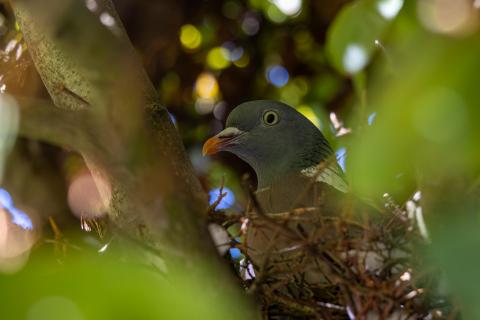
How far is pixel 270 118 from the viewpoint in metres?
3.79

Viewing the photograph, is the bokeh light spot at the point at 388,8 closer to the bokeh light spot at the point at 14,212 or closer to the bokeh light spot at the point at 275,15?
the bokeh light spot at the point at 14,212

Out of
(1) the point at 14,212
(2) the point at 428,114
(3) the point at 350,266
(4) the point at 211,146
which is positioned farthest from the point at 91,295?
(4) the point at 211,146

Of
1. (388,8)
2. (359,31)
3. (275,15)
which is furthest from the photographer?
(275,15)

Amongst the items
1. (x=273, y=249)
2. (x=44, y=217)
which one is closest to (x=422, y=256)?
(x=273, y=249)

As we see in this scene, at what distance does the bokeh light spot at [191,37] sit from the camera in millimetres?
4902

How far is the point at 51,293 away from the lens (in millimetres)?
936

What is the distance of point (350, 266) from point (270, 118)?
5.36ft

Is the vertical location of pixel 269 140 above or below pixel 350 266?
above

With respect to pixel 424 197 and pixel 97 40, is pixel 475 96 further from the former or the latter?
pixel 97 40

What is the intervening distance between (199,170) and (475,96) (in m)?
3.91

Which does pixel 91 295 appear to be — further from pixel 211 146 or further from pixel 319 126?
pixel 319 126

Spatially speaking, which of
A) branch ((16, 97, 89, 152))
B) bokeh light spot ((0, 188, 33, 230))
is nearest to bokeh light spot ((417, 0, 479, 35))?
branch ((16, 97, 89, 152))

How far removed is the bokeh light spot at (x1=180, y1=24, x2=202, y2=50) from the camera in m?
4.90

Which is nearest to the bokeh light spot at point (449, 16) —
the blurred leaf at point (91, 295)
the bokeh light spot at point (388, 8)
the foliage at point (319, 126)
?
the foliage at point (319, 126)
